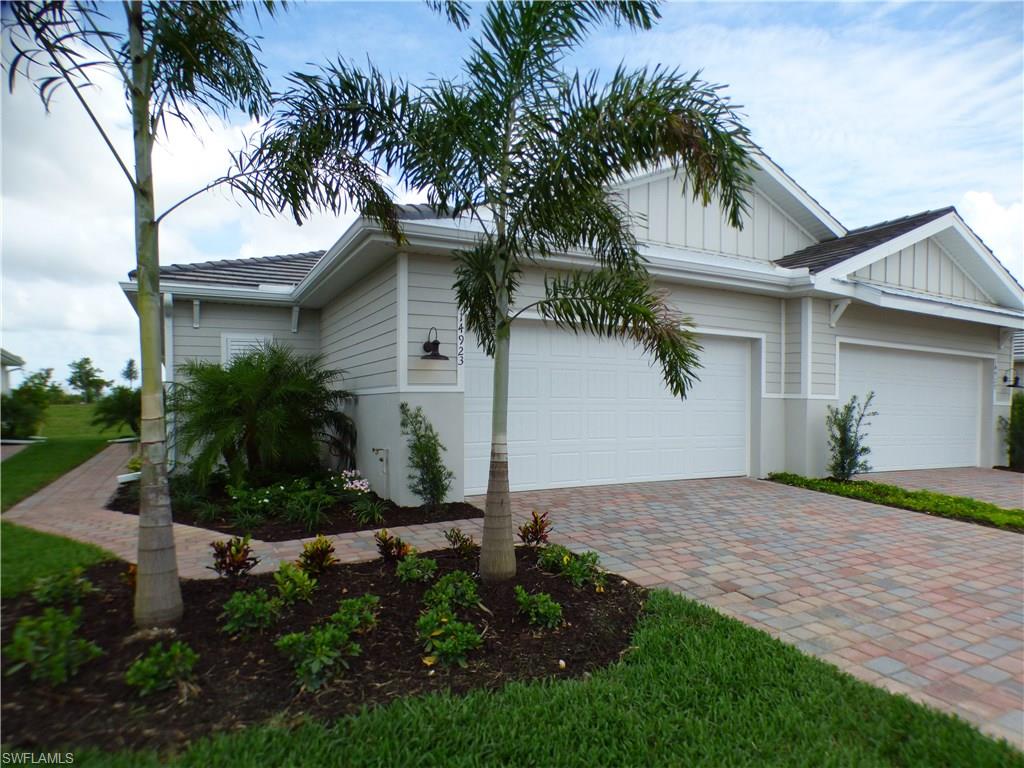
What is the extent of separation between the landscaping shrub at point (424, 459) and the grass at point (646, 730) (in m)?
3.85

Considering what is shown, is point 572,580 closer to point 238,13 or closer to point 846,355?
point 238,13

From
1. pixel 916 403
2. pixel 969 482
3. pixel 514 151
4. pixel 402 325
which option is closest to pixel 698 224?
pixel 402 325

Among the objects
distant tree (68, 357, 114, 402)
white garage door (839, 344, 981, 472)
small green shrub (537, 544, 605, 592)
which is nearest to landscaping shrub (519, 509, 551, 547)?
small green shrub (537, 544, 605, 592)

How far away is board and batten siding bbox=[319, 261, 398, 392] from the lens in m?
6.91

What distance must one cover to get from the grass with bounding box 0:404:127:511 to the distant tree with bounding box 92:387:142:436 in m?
0.67

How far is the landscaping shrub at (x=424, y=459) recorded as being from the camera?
6512 millimetres

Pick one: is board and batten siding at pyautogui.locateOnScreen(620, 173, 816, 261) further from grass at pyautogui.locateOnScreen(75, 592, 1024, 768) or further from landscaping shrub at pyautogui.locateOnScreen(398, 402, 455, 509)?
grass at pyautogui.locateOnScreen(75, 592, 1024, 768)

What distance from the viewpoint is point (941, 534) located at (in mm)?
6066

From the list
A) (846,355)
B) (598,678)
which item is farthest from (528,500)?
(846,355)

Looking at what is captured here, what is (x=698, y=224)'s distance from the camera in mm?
9531

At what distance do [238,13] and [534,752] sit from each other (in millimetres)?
4258

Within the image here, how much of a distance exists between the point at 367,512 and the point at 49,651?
3.61 m

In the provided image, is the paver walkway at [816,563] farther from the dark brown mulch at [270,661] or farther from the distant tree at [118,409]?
the distant tree at [118,409]

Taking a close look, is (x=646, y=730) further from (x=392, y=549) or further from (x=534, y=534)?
(x=392, y=549)
